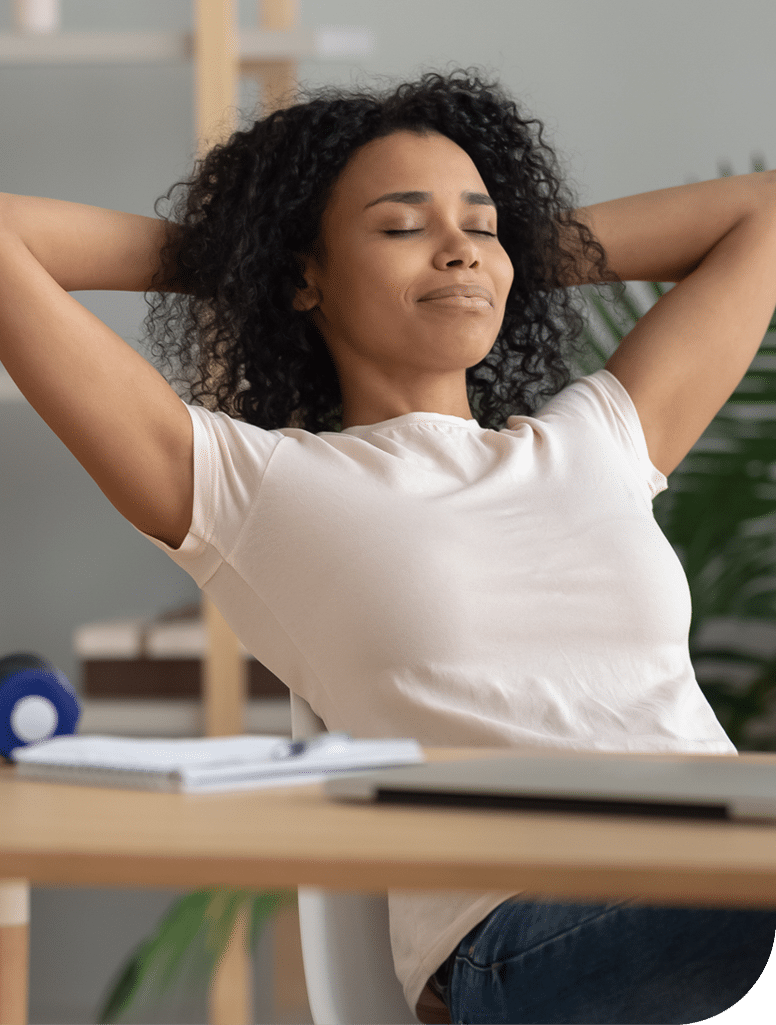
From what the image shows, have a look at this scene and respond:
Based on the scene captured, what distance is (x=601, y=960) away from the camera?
83cm

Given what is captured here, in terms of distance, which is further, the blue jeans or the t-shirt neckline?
the t-shirt neckline

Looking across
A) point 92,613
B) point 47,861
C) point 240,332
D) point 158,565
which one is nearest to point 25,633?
point 92,613

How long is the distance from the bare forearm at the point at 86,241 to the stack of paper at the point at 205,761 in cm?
67

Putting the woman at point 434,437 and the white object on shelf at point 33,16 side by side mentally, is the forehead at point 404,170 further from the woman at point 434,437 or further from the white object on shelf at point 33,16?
the white object on shelf at point 33,16

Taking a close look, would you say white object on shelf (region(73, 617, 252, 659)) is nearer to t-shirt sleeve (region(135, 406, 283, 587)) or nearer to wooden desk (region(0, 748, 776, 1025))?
t-shirt sleeve (region(135, 406, 283, 587))

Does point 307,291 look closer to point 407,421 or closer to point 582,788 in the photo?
point 407,421

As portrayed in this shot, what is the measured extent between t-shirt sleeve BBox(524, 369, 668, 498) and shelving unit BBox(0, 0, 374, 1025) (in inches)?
36.8

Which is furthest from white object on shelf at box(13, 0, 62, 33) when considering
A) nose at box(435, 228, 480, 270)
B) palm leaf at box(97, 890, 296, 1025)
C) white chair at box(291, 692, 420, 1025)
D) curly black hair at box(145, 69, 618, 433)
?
white chair at box(291, 692, 420, 1025)

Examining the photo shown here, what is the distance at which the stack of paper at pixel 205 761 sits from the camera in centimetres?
58

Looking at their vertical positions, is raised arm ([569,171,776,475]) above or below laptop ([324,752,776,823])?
above

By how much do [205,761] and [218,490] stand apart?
0.48m

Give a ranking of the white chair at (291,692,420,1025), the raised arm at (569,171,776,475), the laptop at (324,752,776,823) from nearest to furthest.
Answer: the laptop at (324,752,776,823)
the white chair at (291,692,420,1025)
the raised arm at (569,171,776,475)

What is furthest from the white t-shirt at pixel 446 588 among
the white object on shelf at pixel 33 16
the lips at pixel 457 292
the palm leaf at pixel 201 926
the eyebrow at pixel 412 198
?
the white object on shelf at pixel 33 16

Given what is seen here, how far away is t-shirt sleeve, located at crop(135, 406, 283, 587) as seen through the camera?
3.44 ft
